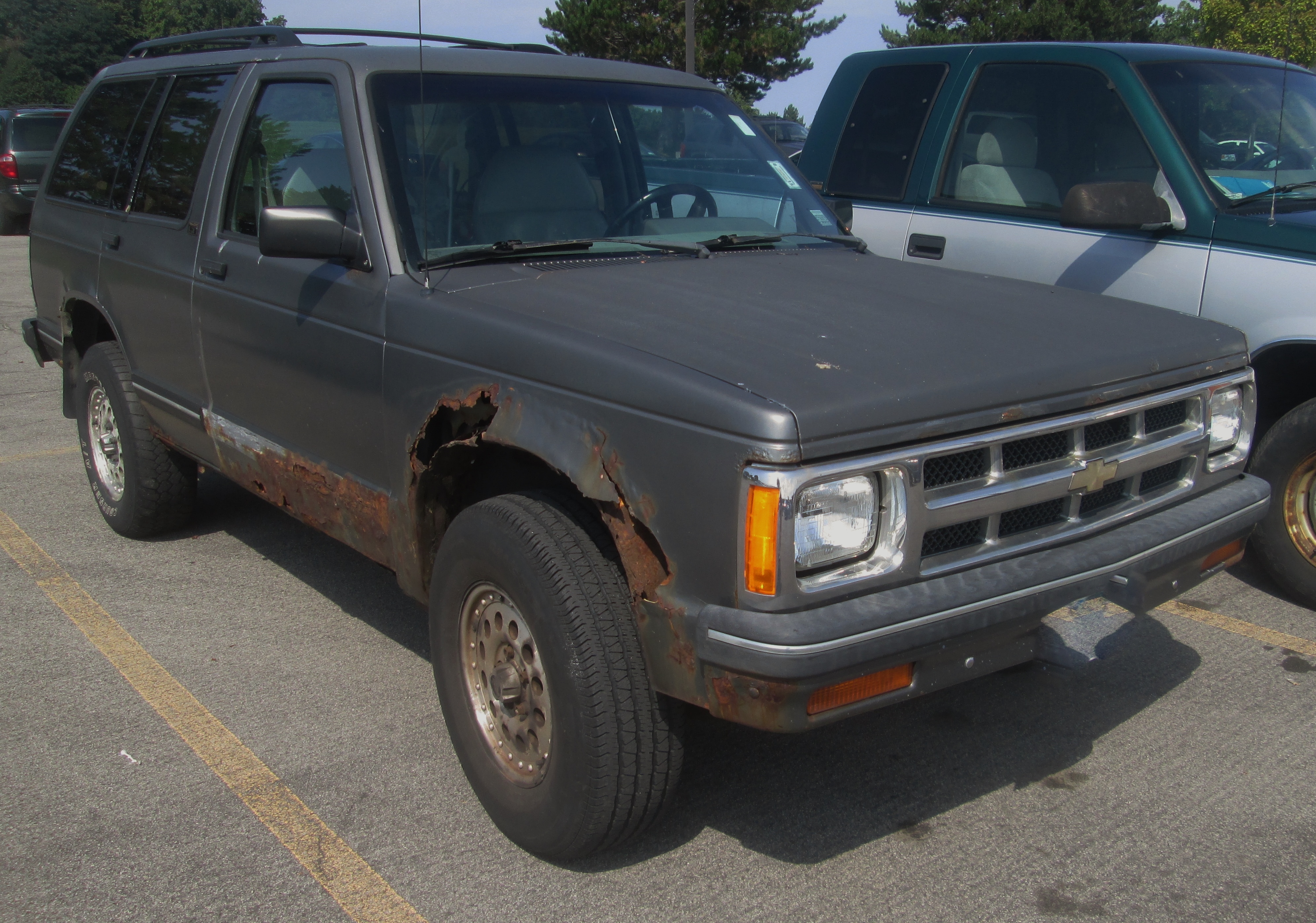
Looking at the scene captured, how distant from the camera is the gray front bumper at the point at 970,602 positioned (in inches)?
92.3

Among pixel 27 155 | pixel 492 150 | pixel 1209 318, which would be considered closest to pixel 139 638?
pixel 492 150

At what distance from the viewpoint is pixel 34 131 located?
18500 millimetres

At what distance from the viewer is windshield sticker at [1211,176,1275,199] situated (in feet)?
15.0

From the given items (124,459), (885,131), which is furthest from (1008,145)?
(124,459)

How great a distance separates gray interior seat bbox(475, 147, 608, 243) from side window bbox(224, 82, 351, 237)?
0.43m

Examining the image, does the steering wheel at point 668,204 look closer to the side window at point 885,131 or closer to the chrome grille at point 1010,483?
the chrome grille at point 1010,483

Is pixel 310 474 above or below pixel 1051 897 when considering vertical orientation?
above

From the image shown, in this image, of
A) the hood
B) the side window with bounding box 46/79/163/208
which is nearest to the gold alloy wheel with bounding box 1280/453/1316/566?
the hood

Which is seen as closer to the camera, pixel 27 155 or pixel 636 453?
pixel 636 453

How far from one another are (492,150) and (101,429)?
283cm

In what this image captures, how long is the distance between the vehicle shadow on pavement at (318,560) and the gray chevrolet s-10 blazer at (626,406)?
0.70 meters

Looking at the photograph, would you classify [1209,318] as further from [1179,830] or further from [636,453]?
[636,453]

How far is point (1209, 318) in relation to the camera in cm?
443

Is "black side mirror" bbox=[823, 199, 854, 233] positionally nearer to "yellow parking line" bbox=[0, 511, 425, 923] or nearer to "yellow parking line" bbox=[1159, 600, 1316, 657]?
"yellow parking line" bbox=[1159, 600, 1316, 657]
